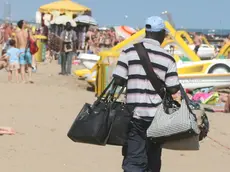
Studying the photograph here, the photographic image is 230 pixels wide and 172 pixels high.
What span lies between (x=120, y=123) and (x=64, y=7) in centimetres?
2373

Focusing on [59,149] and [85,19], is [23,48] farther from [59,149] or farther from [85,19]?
[85,19]

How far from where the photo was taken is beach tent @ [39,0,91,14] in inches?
1088

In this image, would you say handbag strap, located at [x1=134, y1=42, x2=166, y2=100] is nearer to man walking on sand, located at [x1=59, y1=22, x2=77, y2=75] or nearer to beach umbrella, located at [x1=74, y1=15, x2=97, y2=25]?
man walking on sand, located at [x1=59, y1=22, x2=77, y2=75]

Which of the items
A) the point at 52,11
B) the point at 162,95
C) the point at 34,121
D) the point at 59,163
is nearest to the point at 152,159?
the point at 162,95

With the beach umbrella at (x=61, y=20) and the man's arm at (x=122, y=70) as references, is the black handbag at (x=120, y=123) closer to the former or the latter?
the man's arm at (x=122, y=70)

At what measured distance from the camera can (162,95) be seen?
4.23m

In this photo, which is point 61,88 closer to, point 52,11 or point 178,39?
point 178,39

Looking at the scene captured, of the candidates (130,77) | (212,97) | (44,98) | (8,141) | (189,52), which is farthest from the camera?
(189,52)

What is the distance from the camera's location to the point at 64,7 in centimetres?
2761

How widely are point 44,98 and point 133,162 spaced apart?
260 inches

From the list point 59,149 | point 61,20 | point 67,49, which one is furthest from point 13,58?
point 61,20

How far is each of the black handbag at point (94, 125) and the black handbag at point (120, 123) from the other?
0.04 metres

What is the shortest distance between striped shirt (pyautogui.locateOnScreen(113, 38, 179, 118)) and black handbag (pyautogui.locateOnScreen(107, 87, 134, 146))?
66 millimetres

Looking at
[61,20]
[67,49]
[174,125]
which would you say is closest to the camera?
[174,125]
